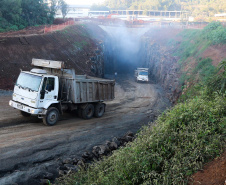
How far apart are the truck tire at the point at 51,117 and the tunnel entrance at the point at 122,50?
29.5 metres

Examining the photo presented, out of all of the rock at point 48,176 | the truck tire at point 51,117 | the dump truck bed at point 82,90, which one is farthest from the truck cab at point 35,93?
the rock at point 48,176

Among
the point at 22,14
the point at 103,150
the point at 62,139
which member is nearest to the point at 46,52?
the point at 62,139

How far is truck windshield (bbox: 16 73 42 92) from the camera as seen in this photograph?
38.3 feet

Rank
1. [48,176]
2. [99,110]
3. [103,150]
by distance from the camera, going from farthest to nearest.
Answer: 1. [99,110]
2. [103,150]
3. [48,176]

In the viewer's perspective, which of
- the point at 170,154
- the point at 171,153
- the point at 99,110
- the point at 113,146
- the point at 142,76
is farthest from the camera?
the point at 142,76

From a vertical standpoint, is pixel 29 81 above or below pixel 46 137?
above

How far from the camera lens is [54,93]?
40.5 feet

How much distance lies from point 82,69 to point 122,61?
2412 centimetres

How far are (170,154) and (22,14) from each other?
A: 3960 centimetres

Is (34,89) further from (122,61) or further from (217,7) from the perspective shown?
(217,7)

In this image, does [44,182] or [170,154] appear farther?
[44,182]

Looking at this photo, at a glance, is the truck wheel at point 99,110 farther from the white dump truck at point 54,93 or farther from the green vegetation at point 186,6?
the green vegetation at point 186,6

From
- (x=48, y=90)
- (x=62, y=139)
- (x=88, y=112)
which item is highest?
(x=48, y=90)

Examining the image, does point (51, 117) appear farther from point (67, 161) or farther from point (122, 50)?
point (122, 50)
